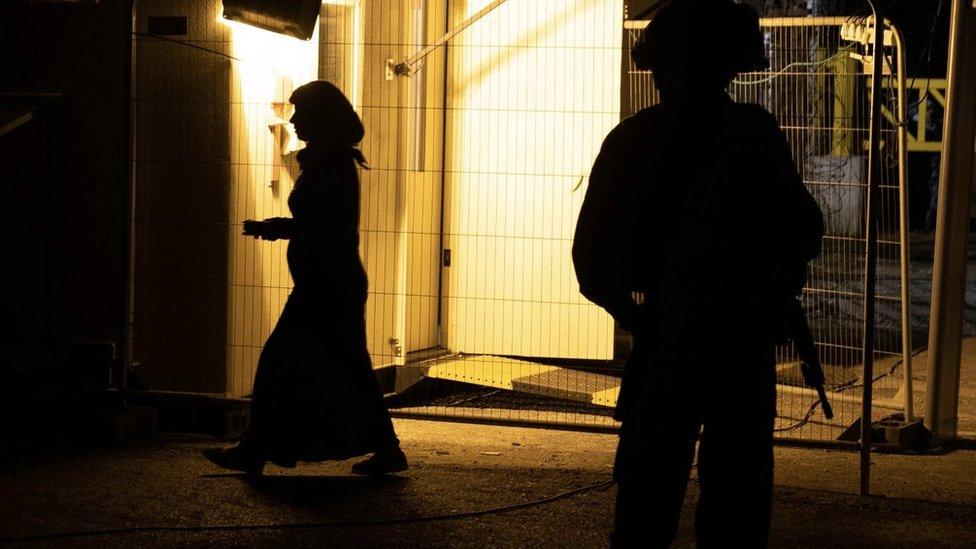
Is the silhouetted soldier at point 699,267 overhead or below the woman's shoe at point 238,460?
overhead

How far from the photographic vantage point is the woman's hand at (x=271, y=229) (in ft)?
18.6

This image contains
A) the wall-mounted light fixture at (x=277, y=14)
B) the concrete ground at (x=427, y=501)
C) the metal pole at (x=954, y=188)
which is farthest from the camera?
the wall-mounted light fixture at (x=277, y=14)

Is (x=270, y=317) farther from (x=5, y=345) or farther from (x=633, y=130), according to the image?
(x=633, y=130)

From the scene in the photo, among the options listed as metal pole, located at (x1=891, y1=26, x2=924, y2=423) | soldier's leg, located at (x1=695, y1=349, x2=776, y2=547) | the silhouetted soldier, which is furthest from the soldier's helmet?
metal pole, located at (x1=891, y1=26, x2=924, y2=423)

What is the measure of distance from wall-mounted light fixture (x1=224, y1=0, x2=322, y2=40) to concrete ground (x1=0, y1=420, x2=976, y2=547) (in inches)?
91.4

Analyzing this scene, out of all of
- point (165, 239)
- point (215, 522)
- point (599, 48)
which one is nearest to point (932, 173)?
point (599, 48)

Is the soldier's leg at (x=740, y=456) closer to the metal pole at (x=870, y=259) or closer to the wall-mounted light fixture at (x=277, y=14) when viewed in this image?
the metal pole at (x=870, y=259)

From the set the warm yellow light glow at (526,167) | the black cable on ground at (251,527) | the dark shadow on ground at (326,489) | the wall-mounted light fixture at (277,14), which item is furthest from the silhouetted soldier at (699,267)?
the warm yellow light glow at (526,167)

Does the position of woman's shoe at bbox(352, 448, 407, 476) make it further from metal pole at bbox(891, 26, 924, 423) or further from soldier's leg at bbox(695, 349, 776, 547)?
metal pole at bbox(891, 26, 924, 423)

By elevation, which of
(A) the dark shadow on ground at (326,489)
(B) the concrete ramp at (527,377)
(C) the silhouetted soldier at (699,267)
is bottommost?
(A) the dark shadow on ground at (326,489)

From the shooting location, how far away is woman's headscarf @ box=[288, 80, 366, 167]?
5727 mm

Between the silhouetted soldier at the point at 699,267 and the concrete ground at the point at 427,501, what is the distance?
A: 1.52 metres

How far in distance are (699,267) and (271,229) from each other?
2.78 metres

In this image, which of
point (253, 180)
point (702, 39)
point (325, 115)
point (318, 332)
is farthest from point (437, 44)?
point (702, 39)
